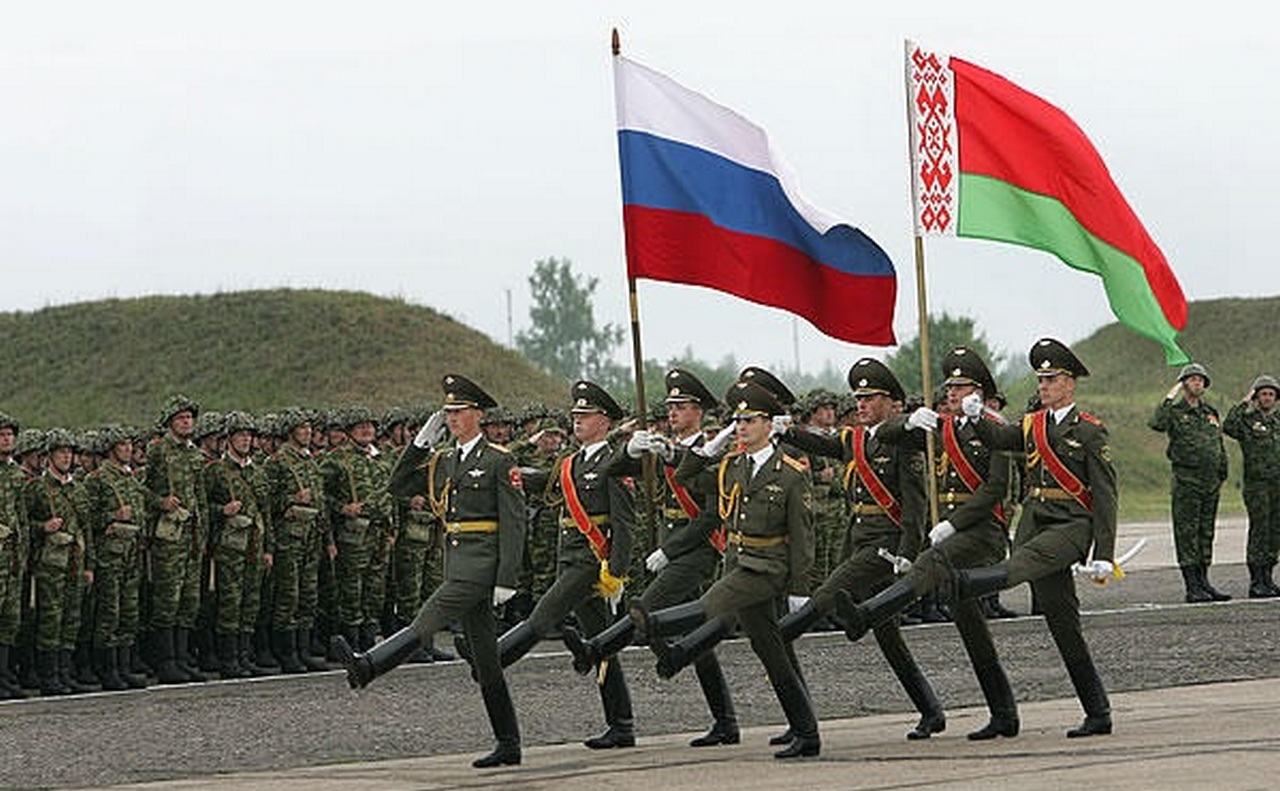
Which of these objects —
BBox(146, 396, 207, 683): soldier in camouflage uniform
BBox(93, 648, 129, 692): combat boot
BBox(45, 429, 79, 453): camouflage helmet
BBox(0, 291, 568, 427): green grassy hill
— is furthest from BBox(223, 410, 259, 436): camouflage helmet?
BBox(0, 291, 568, 427): green grassy hill

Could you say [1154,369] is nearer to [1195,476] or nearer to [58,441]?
[1195,476]

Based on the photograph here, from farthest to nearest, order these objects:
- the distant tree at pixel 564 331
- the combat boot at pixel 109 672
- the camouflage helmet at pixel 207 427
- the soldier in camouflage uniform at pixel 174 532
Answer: the distant tree at pixel 564 331
the camouflage helmet at pixel 207 427
the soldier in camouflage uniform at pixel 174 532
the combat boot at pixel 109 672

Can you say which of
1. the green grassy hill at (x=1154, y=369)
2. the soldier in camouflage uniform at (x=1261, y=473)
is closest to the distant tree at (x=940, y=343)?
the green grassy hill at (x=1154, y=369)

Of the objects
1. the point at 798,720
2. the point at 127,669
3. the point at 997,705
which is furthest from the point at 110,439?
the point at 997,705

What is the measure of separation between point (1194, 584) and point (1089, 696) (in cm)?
985

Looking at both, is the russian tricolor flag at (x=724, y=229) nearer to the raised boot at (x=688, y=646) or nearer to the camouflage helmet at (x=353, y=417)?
the raised boot at (x=688, y=646)

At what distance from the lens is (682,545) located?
1312cm

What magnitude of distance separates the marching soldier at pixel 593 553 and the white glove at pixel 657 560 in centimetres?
16

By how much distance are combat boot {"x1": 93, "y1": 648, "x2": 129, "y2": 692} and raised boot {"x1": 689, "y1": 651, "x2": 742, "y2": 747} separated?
6.14 m

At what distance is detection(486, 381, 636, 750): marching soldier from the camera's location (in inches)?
505

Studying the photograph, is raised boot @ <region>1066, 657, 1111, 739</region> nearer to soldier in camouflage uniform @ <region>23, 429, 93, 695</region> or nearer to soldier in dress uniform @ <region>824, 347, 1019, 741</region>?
soldier in dress uniform @ <region>824, 347, 1019, 741</region>

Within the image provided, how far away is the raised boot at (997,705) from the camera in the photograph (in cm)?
1223

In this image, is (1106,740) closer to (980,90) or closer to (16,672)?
(980,90)

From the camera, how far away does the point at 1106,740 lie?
38.4ft
